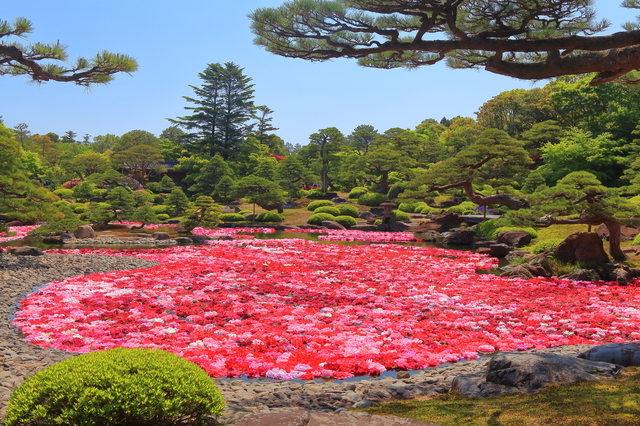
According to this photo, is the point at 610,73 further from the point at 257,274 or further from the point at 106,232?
the point at 106,232

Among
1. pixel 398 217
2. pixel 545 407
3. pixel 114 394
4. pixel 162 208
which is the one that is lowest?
pixel 545 407

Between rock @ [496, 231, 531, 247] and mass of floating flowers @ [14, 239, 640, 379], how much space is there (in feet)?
28.0

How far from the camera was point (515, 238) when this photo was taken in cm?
2380

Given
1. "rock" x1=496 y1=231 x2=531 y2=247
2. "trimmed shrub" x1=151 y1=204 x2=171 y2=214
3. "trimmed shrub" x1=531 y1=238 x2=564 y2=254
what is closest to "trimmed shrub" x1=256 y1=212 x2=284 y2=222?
"trimmed shrub" x1=151 y1=204 x2=171 y2=214

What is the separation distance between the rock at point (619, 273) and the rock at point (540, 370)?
9.82m

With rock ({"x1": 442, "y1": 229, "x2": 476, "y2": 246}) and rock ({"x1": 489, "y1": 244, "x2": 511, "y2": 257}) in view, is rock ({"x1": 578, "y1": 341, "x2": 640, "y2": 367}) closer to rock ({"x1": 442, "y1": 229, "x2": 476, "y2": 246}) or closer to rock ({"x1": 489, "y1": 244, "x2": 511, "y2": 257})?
rock ({"x1": 489, "y1": 244, "x2": 511, "y2": 257})

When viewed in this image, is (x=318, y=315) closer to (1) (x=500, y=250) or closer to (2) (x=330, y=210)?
(1) (x=500, y=250)

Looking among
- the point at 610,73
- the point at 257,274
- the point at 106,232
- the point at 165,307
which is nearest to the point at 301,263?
the point at 257,274

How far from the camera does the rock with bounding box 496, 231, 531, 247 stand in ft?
77.5

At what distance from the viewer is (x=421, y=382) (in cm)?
634

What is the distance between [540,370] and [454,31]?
4.67 meters

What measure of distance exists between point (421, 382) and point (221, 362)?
301cm

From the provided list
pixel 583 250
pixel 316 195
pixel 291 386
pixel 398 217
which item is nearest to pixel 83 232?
pixel 398 217

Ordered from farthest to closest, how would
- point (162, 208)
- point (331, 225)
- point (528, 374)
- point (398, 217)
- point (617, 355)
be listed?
point (162, 208) → point (398, 217) → point (331, 225) → point (617, 355) → point (528, 374)
